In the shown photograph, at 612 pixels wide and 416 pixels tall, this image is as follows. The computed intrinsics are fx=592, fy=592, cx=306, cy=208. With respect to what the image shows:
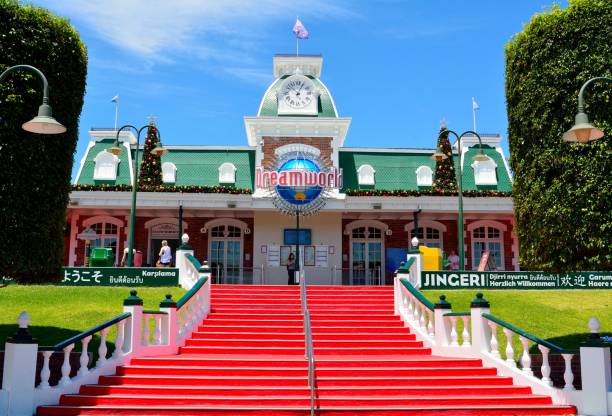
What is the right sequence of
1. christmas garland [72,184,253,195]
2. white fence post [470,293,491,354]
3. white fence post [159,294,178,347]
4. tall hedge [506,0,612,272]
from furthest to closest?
christmas garland [72,184,253,195], white fence post [159,294,178,347], white fence post [470,293,491,354], tall hedge [506,0,612,272]

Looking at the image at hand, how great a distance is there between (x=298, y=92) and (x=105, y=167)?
989 centimetres

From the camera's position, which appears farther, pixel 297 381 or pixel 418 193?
pixel 418 193

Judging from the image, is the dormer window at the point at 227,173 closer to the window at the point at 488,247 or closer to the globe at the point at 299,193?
the globe at the point at 299,193

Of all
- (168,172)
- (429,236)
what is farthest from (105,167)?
(429,236)

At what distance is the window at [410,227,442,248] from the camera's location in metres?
27.5

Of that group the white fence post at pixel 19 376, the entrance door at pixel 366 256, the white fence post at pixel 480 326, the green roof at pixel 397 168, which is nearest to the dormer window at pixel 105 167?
the green roof at pixel 397 168

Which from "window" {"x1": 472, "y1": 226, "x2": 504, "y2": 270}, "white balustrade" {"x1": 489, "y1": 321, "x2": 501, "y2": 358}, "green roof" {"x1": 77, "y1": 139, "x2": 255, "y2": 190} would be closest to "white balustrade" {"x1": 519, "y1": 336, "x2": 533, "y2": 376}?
"white balustrade" {"x1": 489, "y1": 321, "x2": 501, "y2": 358}

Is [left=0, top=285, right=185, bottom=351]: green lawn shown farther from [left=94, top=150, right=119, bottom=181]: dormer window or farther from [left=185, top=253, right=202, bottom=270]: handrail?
[left=94, top=150, right=119, bottom=181]: dormer window

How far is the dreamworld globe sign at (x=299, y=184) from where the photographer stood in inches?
961

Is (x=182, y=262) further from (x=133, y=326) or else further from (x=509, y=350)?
(x=509, y=350)

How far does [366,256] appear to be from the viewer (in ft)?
89.2

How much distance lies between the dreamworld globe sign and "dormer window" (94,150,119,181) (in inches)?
298

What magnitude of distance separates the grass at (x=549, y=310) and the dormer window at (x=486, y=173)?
1094 centimetres

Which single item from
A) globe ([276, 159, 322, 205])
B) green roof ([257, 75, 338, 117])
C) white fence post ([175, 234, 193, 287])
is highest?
green roof ([257, 75, 338, 117])
